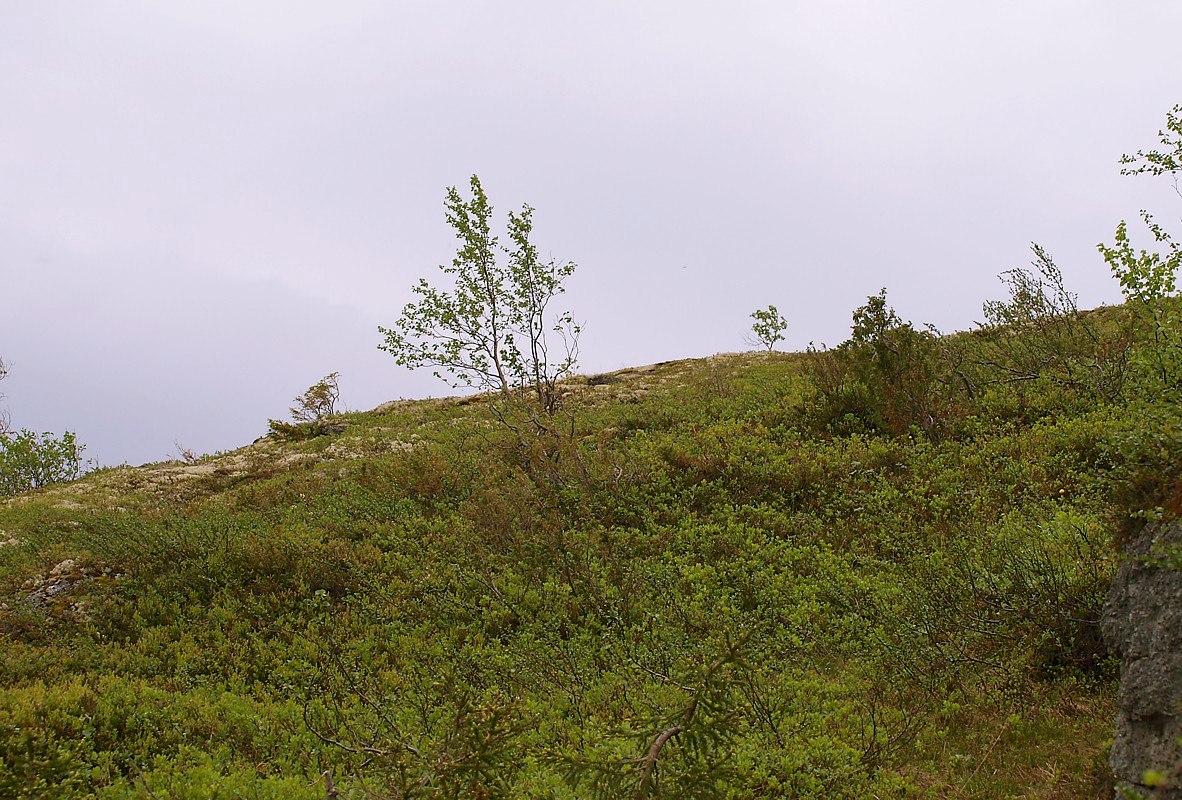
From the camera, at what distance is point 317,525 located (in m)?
14.5

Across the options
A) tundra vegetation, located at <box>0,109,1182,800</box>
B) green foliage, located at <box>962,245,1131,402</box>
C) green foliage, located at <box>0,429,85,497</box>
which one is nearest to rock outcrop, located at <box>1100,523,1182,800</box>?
tundra vegetation, located at <box>0,109,1182,800</box>

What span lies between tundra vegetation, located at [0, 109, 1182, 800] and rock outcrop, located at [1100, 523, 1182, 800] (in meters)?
0.58

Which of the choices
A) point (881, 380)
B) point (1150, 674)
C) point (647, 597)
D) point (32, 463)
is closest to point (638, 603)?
point (647, 597)

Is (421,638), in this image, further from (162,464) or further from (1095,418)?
(162,464)

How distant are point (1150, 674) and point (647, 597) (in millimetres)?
6874

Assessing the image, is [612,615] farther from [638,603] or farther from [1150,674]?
[1150,674]

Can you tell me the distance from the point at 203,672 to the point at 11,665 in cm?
232

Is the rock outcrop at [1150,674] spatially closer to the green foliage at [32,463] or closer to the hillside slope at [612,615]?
the hillside slope at [612,615]

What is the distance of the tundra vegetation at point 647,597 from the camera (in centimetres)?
603

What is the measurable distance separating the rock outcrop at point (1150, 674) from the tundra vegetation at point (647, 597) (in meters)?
0.58

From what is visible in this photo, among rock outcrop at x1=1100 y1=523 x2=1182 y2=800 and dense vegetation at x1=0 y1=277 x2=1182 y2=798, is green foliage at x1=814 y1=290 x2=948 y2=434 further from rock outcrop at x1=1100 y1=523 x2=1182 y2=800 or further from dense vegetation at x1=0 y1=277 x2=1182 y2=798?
rock outcrop at x1=1100 y1=523 x2=1182 y2=800

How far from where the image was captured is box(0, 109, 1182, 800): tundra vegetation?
603cm

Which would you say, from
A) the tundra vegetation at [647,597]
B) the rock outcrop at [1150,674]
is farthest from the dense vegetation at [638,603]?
the rock outcrop at [1150,674]

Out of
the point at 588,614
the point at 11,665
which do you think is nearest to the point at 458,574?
the point at 588,614
